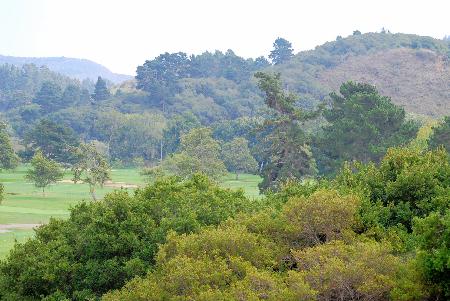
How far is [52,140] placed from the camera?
88.9m

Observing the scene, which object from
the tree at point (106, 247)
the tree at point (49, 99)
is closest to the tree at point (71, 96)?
the tree at point (49, 99)

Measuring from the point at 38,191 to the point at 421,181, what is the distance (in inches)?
2407

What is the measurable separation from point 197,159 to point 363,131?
17.9m

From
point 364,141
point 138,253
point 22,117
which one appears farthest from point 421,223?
point 22,117

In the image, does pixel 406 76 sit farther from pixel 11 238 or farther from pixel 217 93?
pixel 11 238

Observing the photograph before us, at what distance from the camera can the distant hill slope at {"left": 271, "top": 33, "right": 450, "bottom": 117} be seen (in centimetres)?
13138

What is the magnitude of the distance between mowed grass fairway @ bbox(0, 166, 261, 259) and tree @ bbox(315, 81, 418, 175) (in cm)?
923

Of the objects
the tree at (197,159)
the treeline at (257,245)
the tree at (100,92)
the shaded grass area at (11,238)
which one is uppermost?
the tree at (100,92)

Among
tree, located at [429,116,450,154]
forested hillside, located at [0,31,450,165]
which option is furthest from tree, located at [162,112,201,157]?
tree, located at [429,116,450,154]

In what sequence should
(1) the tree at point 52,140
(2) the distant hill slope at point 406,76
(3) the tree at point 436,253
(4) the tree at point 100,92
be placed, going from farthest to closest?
(4) the tree at point 100,92, (2) the distant hill slope at point 406,76, (1) the tree at point 52,140, (3) the tree at point 436,253

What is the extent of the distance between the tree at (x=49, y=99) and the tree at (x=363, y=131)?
104m

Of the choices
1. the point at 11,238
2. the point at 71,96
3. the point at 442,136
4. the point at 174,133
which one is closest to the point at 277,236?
the point at 11,238

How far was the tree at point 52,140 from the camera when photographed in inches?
3482

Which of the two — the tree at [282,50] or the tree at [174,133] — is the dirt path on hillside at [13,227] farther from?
the tree at [282,50]
